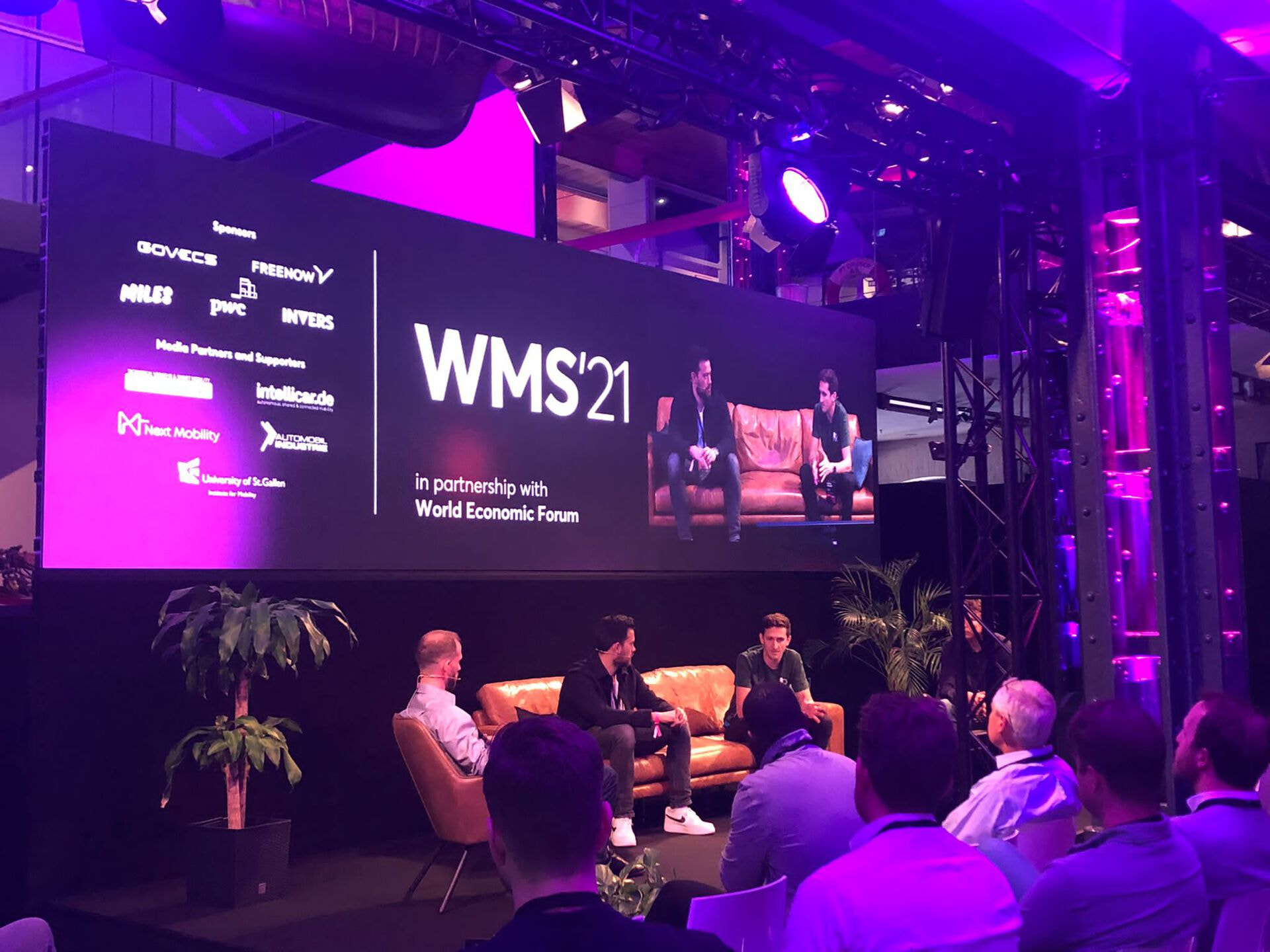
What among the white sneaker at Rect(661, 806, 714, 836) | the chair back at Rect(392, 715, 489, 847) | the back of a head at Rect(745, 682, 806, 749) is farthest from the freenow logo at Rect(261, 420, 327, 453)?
the back of a head at Rect(745, 682, 806, 749)

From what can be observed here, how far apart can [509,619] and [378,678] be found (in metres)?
1.00

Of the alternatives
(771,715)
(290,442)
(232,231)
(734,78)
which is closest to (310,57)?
(232,231)

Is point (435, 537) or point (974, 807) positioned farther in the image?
point (435, 537)

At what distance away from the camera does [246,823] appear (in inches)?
213

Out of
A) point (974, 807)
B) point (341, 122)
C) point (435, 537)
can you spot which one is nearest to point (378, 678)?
point (435, 537)

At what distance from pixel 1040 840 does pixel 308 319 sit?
4.20m

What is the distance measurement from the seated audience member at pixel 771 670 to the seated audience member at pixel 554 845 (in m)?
6.02

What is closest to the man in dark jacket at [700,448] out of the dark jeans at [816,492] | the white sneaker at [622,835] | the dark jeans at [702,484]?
the dark jeans at [702,484]

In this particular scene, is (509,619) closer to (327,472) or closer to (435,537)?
(435,537)

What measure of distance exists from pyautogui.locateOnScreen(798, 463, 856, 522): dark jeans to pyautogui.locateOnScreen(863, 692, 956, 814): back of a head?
6.84m

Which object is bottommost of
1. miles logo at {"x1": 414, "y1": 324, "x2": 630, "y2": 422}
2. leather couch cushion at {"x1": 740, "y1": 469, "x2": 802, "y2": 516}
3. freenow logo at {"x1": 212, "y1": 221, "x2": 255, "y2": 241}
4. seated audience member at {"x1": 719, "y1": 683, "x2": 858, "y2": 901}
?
seated audience member at {"x1": 719, "y1": 683, "x2": 858, "y2": 901}

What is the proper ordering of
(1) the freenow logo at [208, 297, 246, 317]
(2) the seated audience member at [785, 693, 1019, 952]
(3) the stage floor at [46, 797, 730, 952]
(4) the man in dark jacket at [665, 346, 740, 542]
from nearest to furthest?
(2) the seated audience member at [785, 693, 1019, 952]
(3) the stage floor at [46, 797, 730, 952]
(1) the freenow logo at [208, 297, 246, 317]
(4) the man in dark jacket at [665, 346, 740, 542]

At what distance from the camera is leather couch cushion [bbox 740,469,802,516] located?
8.39 meters

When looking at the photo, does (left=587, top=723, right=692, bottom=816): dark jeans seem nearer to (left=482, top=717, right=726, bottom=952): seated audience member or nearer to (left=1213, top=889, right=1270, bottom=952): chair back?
(left=1213, top=889, right=1270, bottom=952): chair back
